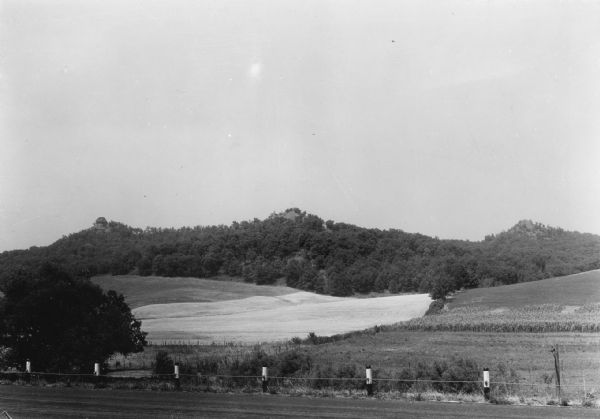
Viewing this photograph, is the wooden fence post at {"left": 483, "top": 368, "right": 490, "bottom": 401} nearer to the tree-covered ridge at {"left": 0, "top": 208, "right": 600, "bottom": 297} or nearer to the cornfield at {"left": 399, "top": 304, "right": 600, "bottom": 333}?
the cornfield at {"left": 399, "top": 304, "right": 600, "bottom": 333}

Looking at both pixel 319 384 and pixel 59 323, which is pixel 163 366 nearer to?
pixel 59 323

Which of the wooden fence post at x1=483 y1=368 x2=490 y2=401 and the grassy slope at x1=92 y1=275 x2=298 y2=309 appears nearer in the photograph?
the wooden fence post at x1=483 y1=368 x2=490 y2=401

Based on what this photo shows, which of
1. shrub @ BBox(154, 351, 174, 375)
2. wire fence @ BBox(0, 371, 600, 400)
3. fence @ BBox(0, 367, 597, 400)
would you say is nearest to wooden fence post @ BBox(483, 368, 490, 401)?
fence @ BBox(0, 367, 597, 400)

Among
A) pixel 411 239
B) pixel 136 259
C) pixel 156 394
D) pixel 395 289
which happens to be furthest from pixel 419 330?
pixel 411 239

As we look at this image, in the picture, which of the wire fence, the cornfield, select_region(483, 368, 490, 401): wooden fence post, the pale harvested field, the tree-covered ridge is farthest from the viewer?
the tree-covered ridge

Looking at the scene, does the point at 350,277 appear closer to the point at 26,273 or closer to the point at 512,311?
the point at 512,311

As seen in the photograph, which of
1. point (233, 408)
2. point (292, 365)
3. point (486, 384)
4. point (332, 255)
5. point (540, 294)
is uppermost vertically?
point (332, 255)

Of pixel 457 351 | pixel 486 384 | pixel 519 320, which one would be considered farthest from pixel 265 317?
pixel 486 384

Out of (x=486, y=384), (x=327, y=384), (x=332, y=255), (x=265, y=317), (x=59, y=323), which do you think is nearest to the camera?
(x=486, y=384)
